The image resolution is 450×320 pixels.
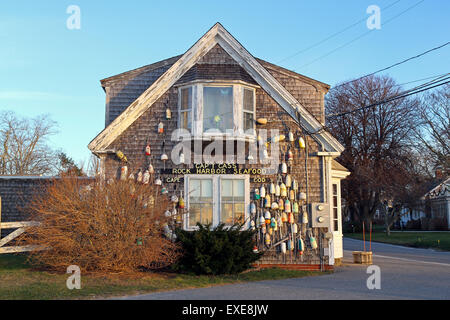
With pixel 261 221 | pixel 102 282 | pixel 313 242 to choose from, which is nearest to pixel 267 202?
pixel 261 221

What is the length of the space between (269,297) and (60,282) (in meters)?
5.07

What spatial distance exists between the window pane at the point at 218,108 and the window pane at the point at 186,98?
18.6 inches

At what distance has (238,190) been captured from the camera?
14.0m

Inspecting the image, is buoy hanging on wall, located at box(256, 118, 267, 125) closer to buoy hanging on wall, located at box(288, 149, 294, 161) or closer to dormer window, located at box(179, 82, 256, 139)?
dormer window, located at box(179, 82, 256, 139)

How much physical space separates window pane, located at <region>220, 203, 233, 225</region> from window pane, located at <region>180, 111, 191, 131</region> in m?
2.62

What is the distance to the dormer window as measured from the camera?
1374 cm

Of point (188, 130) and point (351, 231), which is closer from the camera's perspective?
point (188, 130)

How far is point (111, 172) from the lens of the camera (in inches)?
553

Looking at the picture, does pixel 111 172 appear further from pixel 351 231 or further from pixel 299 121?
pixel 351 231

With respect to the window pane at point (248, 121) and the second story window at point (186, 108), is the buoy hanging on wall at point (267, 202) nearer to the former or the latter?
the window pane at point (248, 121)

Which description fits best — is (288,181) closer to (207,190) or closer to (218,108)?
(207,190)

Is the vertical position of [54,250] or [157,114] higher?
[157,114]

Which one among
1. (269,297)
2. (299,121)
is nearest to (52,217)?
(269,297)

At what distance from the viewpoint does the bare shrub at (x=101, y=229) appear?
11.6 m
